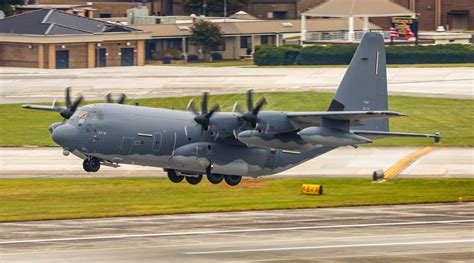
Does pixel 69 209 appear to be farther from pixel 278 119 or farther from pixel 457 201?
pixel 457 201

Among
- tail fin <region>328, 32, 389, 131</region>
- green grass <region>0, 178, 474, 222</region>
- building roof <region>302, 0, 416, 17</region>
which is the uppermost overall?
building roof <region>302, 0, 416, 17</region>

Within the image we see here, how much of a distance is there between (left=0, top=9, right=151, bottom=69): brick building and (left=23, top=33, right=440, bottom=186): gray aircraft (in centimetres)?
8662

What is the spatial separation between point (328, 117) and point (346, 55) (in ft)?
294

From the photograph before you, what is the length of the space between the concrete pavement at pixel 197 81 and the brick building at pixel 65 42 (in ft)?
11.9

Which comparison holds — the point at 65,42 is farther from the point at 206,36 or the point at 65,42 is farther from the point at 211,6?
the point at 211,6

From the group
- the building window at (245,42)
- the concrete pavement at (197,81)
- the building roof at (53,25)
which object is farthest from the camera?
the building window at (245,42)

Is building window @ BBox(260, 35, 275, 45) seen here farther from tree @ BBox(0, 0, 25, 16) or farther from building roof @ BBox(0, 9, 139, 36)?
tree @ BBox(0, 0, 25, 16)

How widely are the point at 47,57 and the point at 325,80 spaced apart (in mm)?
41208

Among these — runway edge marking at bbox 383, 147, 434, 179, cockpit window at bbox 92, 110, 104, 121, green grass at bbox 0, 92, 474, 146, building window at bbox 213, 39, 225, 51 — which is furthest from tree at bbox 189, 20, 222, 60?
cockpit window at bbox 92, 110, 104, 121

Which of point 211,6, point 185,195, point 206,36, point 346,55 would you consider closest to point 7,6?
point 206,36

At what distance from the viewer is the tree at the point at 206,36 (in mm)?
166125

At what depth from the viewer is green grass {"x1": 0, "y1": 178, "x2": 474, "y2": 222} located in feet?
214

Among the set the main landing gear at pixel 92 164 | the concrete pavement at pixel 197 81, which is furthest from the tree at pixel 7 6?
the main landing gear at pixel 92 164

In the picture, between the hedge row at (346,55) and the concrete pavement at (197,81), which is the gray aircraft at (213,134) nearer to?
the concrete pavement at (197,81)
